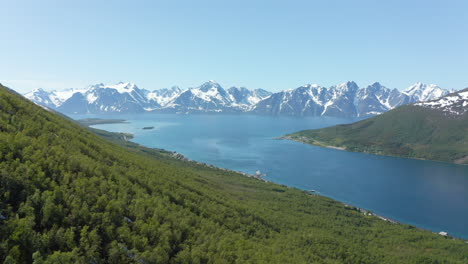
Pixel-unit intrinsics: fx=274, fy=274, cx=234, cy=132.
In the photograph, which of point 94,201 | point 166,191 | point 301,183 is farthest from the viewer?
point 301,183

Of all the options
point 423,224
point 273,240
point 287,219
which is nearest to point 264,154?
point 423,224

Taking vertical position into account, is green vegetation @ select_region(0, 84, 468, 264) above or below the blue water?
above

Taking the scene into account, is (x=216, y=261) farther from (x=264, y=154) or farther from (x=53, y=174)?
(x=264, y=154)

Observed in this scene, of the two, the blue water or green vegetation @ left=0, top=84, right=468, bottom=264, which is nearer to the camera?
green vegetation @ left=0, top=84, right=468, bottom=264

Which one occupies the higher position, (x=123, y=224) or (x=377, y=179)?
(x=123, y=224)

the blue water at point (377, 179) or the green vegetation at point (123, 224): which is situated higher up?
the green vegetation at point (123, 224)

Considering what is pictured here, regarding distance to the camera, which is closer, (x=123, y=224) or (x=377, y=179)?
(x=123, y=224)

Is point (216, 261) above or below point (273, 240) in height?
above

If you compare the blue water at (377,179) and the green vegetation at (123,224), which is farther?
the blue water at (377,179)
